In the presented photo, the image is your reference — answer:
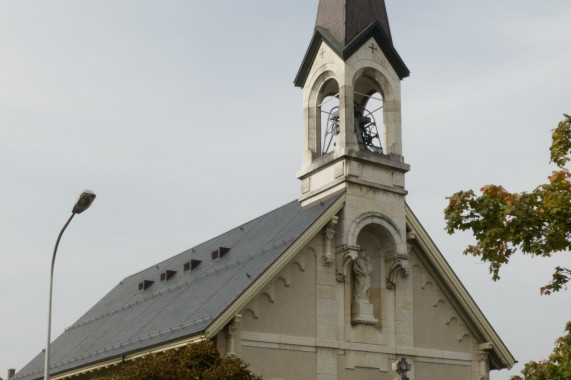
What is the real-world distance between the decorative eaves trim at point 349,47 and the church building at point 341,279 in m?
0.05

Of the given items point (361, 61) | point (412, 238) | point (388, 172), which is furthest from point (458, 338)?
point (361, 61)

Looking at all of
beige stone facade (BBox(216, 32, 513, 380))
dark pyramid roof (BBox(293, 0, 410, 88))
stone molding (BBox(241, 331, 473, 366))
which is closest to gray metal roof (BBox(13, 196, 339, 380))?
beige stone facade (BBox(216, 32, 513, 380))

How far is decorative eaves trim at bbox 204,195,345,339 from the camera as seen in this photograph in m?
29.0

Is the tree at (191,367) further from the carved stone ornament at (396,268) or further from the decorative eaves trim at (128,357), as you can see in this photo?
the carved stone ornament at (396,268)

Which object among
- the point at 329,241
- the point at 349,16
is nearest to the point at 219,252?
the point at 329,241

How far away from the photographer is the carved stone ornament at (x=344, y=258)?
108ft

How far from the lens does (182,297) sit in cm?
3678

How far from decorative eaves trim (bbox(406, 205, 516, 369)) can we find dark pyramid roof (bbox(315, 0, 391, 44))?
284 inches

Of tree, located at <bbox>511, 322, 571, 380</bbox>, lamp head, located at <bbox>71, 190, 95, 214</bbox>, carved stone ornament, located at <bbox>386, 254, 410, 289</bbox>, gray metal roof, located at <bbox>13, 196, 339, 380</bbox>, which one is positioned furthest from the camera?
carved stone ornament, located at <bbox>386, 254, 410, 289</bbox>

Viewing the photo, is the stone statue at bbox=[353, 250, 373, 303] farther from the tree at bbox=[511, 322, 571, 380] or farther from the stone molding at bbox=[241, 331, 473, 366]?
the tree at bbox=[511, 322, 571, 380]

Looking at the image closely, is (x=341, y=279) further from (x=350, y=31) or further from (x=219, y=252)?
(x=350, y=31)

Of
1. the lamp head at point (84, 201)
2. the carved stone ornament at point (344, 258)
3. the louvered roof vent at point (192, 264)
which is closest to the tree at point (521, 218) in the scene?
the lamp head at point (84, 201)

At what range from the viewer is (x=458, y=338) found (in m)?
35.9

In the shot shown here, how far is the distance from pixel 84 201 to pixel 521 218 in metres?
11.2
